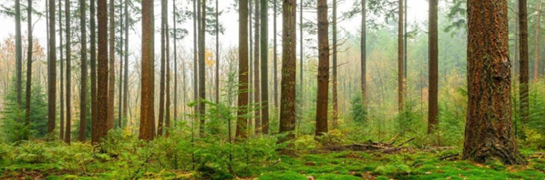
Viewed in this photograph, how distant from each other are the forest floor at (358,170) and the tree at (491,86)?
1.06ft

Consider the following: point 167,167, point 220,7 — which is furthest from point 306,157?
point 220,7

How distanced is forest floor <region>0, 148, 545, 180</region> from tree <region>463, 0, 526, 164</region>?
323 millimetres

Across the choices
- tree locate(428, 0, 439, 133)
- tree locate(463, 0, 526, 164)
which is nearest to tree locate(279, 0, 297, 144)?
tree locate(463, 0, 526, 164)

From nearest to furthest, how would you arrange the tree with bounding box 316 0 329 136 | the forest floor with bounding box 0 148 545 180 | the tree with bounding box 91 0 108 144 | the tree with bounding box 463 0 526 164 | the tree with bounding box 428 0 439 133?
the forest floor with bounding box 0 148 545 180 → the tree with bounding box 463 0 526 164 → the tree with bounding box 91 0 108 144 → the tree with bounding box 316 0 329 136 → the tree with bounding box 428 0 439 133

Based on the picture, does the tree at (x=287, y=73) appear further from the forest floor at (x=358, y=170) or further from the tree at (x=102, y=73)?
the tree at (x=102, y=73)

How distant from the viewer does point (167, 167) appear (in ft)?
16.8

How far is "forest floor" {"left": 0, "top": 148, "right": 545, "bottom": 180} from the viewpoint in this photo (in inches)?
179

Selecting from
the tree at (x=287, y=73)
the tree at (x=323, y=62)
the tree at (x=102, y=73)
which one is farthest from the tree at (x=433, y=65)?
the tree at (x=102, y=73)

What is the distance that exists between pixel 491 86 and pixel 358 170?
2608mm

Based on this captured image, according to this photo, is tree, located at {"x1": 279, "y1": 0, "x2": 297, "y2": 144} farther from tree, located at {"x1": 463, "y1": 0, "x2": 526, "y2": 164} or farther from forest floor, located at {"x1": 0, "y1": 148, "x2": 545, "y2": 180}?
tree, located at {"x1": 463, "y1": 0, "x2": 526, "y2": 164}

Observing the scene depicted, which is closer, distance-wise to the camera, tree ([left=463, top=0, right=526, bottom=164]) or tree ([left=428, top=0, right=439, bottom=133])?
tree ([left=463, top=0, right=526, bottom=164])

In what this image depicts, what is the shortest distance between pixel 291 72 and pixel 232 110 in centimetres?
257

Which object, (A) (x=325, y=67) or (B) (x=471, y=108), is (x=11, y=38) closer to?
(A) (x=325, y=67)

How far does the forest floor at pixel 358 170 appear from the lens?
14.9 feet
